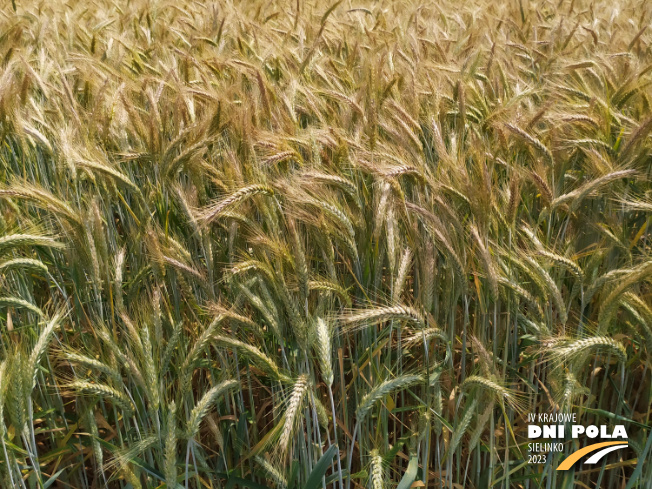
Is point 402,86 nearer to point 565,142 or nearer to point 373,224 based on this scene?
point 565,142

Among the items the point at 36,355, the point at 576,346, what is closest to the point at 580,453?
the point at 576,346

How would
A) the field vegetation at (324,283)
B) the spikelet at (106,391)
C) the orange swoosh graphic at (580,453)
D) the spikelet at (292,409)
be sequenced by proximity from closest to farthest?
1. the spikelet at (292,409)
2. the spikelet at (106,391)
3. the field vegetation at (324,283)
4. the orange swoosh graphic at (580,453)

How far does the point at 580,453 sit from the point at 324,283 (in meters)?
0.92

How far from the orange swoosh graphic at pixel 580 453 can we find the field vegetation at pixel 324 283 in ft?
0.22

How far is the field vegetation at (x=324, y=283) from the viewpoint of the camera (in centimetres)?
162

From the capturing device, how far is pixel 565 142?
222 centimetres

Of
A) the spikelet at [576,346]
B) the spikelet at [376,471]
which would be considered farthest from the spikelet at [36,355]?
the spikelet at [576,346]

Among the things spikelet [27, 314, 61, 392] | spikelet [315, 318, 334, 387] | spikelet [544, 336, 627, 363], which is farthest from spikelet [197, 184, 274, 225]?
spikelet [544, 336, 627, 363]

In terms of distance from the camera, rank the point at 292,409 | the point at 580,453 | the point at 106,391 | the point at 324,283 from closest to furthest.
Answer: the point at 292,409
the point at 106,391
the point at 324,283
the point at 580,453

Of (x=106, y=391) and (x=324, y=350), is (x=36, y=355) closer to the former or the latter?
(x=106, y=391)

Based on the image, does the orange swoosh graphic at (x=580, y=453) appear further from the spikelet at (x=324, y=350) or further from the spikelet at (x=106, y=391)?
the spikelet at (x=106, y=391)

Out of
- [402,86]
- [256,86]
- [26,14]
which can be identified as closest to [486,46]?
[402,86]

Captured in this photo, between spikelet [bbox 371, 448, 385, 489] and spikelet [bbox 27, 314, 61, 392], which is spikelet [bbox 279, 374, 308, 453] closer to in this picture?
spikelet [bbox 371, 448, 385, 489]

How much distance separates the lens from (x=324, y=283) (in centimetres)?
165
